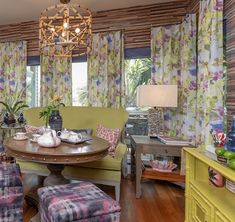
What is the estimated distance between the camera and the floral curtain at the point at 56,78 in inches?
173

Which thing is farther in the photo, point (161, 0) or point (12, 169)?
point (161, 0)

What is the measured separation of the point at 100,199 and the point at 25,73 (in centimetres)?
379

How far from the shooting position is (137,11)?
395 centimetres

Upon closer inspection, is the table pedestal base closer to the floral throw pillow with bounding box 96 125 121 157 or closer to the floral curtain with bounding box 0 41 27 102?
the floral throw pillow with bounding box 96 125 121 157

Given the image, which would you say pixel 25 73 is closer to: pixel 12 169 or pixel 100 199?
pixel 12 169

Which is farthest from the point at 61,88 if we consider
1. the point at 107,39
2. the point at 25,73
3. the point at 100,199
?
the point at 100,199

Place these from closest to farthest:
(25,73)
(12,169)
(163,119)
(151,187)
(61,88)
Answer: (12,169), (151,187), (163,119), (61,88), (25,73)

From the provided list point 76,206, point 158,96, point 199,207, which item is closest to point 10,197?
point 76,206

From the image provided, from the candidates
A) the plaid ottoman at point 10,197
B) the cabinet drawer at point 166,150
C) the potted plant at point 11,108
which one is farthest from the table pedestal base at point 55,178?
the potted plant at point 11,108

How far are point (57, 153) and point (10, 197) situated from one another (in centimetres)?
61

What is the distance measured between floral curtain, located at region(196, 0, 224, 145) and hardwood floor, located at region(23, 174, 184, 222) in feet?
2.69

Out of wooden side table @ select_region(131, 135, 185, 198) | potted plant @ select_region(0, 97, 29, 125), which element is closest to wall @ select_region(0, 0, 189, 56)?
wooden side table @ select_region(131, 135, 185, 198)

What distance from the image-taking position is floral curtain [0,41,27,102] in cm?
471

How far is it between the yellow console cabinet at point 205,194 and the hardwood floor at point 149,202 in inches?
15.2
